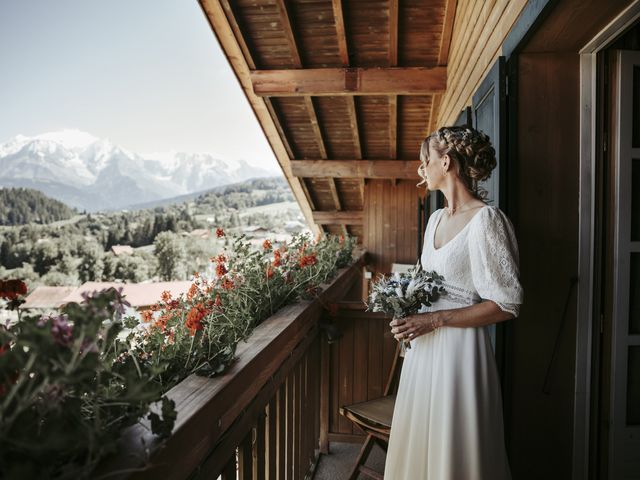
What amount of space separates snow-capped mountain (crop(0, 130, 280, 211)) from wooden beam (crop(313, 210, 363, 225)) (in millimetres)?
57432

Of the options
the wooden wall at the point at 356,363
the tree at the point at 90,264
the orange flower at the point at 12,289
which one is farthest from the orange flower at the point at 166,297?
the tree at the point at 90,264

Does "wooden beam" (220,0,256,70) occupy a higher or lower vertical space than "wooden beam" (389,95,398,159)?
higher

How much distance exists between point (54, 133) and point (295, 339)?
307 ft

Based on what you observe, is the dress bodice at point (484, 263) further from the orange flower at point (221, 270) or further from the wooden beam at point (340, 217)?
the wooden beam at point (340, 217)

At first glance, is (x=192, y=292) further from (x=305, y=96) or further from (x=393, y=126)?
(x=393, y=126)

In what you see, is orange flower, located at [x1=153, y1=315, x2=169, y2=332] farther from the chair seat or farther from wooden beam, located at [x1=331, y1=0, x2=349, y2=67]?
wooden beam, located at [x1=331, y1=0, x2=349, y2=67]

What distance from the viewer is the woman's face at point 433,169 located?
1.78m

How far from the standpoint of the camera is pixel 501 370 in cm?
201

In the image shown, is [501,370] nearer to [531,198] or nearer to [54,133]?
[531,198]

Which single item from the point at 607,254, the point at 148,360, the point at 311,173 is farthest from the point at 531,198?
the point at 311,173

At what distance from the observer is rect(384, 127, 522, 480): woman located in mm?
1548

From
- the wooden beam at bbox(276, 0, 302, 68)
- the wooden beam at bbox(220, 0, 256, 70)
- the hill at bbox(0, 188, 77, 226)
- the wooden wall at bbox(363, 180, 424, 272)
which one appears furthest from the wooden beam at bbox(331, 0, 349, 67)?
the hill at bbox(0, 188, 77, 226)

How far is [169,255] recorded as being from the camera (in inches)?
1569

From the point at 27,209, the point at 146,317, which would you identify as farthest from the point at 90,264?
the point at 146,317
